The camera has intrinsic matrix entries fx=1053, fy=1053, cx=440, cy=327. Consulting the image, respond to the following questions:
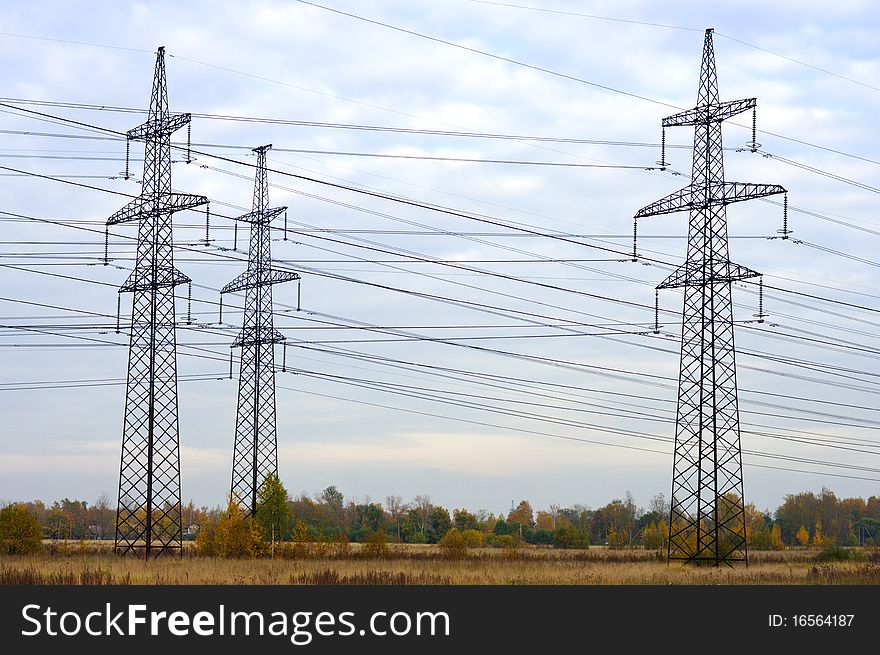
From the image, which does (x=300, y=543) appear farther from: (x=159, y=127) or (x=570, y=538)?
(x=570, y=538)

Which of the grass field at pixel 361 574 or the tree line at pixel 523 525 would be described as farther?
the tree line at pixel 523 525

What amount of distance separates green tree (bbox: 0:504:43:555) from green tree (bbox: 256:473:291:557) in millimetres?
11124

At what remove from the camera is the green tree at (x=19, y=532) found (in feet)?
171

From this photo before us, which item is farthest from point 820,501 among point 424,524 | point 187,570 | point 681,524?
point 187,570

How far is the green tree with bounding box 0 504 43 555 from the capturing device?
52.0 metres

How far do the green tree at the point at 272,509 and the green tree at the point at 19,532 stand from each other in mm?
11124

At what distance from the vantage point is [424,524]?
178625mm

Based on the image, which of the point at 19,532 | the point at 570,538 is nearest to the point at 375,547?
the point at 19,532

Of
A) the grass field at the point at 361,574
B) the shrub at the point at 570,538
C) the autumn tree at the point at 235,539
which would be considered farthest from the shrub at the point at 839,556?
the shrub at the point at 570,538

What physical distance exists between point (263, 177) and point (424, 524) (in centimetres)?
13069

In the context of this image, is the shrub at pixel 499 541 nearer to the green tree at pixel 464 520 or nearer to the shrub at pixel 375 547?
the green tree at pixel 464 520

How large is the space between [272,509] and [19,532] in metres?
12.6

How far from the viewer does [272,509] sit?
5462 centimetres

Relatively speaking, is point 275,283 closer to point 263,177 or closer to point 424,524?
point 263,177
